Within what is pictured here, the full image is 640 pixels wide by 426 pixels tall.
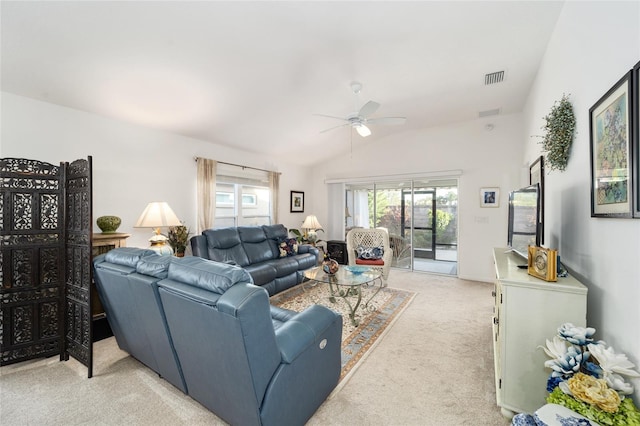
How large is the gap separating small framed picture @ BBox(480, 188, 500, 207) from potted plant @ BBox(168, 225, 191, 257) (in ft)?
17.2

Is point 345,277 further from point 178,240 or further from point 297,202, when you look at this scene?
point 297,202

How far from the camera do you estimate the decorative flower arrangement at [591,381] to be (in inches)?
38.8

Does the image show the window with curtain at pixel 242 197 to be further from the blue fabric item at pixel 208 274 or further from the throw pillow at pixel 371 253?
the blue fabric item at pixel 208 274

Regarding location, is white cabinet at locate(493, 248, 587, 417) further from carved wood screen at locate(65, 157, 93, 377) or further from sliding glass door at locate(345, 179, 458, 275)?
sliding glass door at locate(345, 179, 458, 275)

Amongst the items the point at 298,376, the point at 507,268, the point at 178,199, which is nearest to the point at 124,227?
the point at 178,199

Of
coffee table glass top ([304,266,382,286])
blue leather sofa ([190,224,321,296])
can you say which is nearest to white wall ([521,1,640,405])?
coffee table glass top ([304,266,382,286])

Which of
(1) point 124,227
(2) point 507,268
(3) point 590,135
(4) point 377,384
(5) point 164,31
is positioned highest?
(5) point 164,31

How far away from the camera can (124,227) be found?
3451 millimetres

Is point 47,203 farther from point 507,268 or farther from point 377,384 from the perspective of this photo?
point 507,268

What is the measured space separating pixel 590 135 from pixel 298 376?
2.26m

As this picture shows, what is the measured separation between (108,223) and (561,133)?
4.52 m

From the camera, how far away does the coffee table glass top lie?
3.04m

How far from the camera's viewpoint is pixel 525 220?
231cm

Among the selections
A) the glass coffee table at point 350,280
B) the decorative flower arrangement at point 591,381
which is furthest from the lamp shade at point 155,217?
the decorative flower arrangement at point 591,381
